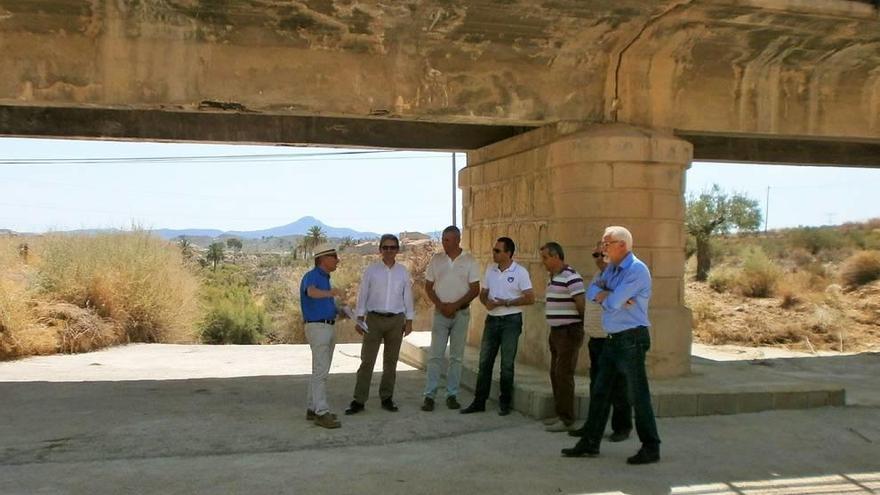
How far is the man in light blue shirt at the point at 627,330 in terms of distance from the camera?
598 centimetres

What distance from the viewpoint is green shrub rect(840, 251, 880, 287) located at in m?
25.3

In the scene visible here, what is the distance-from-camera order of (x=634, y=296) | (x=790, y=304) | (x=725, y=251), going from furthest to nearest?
(x=725, y=251), (x=790, y=304), (x=634, y=296)

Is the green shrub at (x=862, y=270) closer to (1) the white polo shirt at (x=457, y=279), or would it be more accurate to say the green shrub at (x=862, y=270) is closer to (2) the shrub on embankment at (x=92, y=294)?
(2) the shrub on embankment at (x=92, y=294)

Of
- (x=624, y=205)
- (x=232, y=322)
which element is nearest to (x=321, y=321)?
(x=624, y=205)

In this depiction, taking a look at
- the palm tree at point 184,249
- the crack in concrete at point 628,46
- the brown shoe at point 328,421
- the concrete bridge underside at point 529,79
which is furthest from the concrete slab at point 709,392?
the palm tree at point 184,249

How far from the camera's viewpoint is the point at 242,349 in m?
13.8

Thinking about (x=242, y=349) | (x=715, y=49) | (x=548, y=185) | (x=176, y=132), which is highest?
(x=715, y=49)

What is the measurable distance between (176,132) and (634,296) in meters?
6.83

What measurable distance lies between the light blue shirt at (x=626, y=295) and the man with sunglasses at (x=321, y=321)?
252 cm

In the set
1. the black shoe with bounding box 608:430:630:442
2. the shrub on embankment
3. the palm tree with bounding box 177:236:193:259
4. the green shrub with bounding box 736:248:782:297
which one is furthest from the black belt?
the green shrub with bounding box 736:248:782:297

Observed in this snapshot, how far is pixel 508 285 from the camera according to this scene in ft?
25.5

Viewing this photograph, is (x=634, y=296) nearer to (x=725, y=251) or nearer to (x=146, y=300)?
(x=146, y=300)

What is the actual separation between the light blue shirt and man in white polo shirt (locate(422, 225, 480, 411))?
223 cm

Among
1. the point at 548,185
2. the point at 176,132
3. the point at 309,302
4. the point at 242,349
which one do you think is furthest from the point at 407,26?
the point at 242,349
